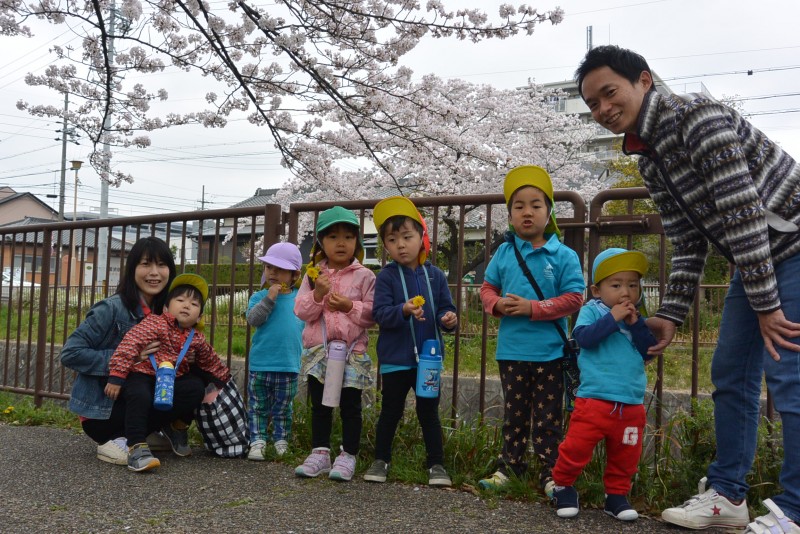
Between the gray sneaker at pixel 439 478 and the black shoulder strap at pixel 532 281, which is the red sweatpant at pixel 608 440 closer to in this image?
the black shoulder strap at pixel 532 281

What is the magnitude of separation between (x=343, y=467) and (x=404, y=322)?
746 millimetres

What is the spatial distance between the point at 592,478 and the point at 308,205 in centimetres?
223

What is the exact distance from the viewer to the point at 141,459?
3.29 metres

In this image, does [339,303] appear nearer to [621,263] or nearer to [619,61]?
[621,263]

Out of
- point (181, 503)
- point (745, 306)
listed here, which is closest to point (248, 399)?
point (181, 503)

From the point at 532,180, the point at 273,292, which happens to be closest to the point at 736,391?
the point at 532,180

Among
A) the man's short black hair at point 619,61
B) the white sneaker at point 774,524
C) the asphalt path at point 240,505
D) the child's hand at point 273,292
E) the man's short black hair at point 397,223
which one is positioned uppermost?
the man's short black hair at point 619,61

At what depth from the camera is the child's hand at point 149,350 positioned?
3523mm

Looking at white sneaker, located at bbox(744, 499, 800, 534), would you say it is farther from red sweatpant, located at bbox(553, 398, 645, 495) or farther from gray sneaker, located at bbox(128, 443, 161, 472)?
gray sneaker, located at bbox(128, 443, 161, 472)

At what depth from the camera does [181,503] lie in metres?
2.80

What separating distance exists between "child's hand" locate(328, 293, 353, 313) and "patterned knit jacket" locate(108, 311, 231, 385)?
932 millimetres

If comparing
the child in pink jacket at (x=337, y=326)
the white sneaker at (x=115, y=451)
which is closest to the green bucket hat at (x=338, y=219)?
the child in pink jacket at (x=337, y=326)

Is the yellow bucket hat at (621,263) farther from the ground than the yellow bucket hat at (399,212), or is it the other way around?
the yellow bucket hat at (399,212)

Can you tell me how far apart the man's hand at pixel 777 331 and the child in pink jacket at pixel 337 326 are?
177 cm
